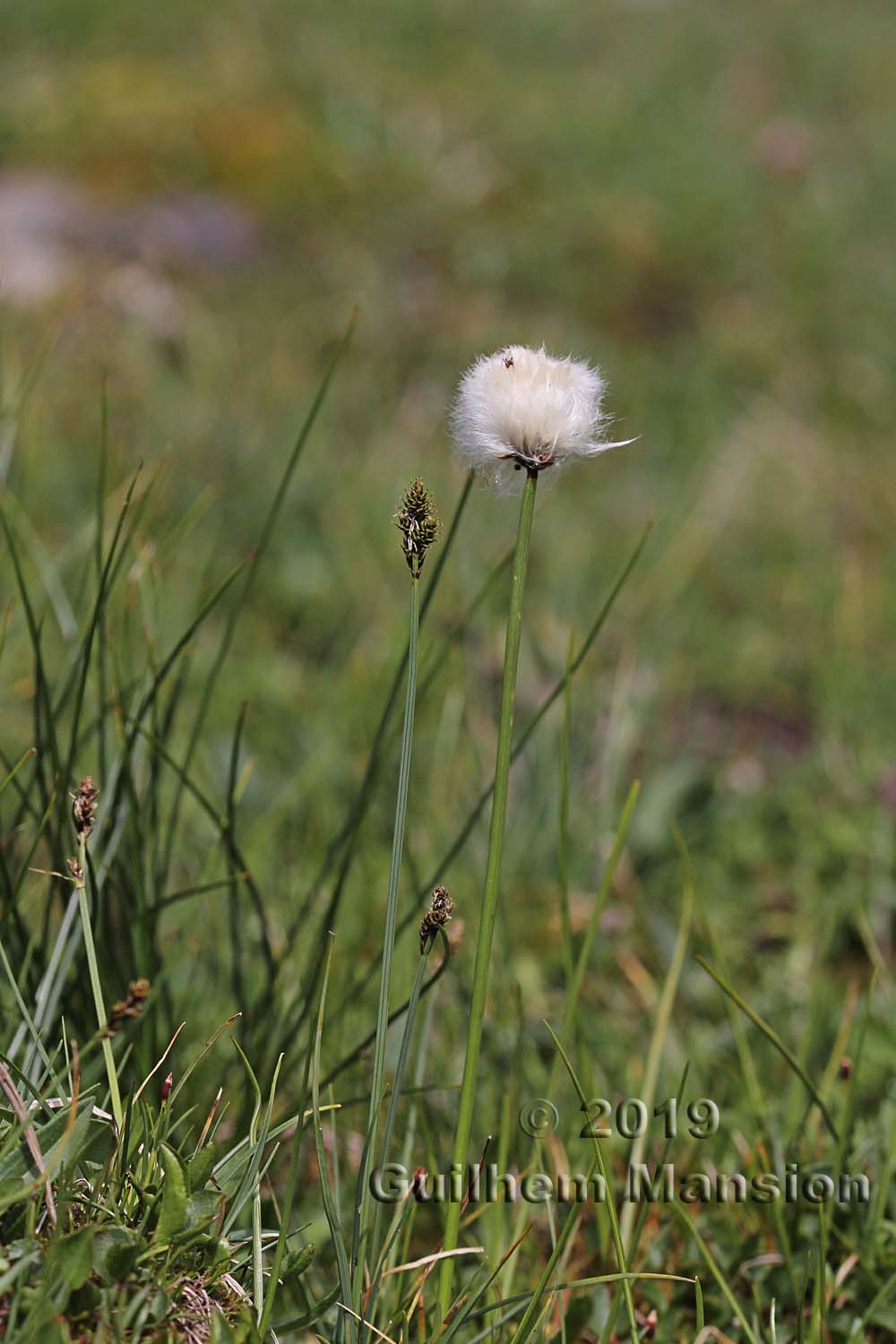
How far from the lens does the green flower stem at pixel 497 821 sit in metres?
0.74

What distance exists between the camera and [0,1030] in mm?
1126

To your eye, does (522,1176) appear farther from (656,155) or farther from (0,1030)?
(656,155)

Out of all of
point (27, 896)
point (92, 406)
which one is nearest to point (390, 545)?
point (92, 406)

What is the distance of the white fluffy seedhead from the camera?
739mm

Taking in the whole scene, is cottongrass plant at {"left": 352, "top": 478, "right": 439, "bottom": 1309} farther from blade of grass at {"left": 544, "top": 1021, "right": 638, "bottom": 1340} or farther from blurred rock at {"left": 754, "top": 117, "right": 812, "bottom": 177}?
blurred rock at {"left": 754, "top": 117, "right": 812, "bottom": 177}

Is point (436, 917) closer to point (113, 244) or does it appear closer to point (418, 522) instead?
point (418, 522)

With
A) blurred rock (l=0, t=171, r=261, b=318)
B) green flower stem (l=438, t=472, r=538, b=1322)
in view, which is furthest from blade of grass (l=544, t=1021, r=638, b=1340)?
blurred rock (l=0, t=171, r=261, b=318)

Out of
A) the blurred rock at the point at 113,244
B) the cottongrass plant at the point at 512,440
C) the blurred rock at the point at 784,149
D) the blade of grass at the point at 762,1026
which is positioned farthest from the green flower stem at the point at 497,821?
the blurred rock at the point at 784,149

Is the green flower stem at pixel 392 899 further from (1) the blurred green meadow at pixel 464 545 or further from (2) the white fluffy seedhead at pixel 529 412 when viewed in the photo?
(1) the blurred green meadow at pixel 464 545

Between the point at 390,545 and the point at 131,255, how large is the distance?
2.38 metres

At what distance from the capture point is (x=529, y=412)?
0.74 m

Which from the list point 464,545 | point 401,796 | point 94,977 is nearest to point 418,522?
point 401,796

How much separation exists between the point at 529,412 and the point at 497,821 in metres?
0.27

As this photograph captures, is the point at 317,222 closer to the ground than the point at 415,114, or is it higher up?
closer to the ground
